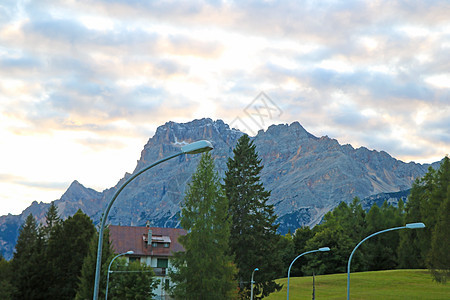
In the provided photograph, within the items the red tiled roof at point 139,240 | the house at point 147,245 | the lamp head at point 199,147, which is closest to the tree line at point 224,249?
the red tiled roof at point 139,240

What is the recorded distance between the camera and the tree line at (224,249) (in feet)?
164

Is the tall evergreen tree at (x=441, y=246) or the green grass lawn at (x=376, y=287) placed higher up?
the tall evergreen tree at (x=441, y=246)

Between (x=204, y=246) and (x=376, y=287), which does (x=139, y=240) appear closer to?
(x=376, y=287)

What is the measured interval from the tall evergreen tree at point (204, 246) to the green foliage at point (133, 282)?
1038cm

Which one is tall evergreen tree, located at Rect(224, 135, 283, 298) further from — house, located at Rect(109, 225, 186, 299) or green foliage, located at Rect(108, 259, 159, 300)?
house, located at Rect(109, 225, 186, 299)

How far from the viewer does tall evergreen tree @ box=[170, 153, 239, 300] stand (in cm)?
4853

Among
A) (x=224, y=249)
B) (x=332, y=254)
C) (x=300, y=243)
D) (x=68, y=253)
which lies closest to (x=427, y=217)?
(x=224, y=249)

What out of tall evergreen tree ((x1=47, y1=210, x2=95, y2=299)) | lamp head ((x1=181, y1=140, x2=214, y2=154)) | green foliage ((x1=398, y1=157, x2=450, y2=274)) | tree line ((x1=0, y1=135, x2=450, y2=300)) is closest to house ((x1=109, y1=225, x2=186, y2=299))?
tall evergreen tree ((x1=47, y1=210, x2=95, y2=299))

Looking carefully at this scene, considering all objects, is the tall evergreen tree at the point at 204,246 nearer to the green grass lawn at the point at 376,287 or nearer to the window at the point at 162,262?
the green grass lawn at the point at 376,287

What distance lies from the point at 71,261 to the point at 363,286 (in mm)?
46193

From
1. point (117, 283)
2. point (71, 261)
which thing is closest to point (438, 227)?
point (117, 283)

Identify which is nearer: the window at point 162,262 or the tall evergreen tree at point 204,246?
the tall evergreen tree at point 204,246

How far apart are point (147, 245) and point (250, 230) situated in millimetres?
26436

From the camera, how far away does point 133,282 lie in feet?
194
